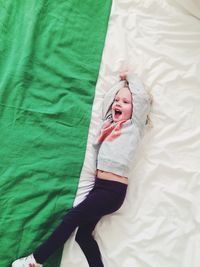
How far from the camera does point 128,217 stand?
1.08 meters

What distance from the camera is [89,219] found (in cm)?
103

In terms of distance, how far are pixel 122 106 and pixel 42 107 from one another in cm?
31

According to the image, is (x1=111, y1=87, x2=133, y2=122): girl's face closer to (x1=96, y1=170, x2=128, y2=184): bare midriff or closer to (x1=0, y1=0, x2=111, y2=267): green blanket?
(x1=0, y1=0, x2=111, y2=267): green blanket

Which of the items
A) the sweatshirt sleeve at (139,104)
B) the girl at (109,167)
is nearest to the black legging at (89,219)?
the girl at (109,167)

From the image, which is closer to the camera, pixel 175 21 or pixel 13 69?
pixel 13 69

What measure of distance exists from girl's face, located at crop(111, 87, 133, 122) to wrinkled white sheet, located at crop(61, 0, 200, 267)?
0.08m

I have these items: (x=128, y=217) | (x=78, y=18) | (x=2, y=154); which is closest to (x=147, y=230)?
(x=128, y=217)

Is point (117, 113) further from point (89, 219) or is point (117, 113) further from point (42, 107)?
point (89, 219)

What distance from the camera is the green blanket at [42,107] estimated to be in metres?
1.01

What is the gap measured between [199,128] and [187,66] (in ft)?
1.00

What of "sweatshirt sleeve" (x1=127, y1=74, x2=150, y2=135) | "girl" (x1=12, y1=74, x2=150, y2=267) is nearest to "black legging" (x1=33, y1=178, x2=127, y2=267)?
"girl" (x1=12, y1=74, x2=150, y2=267)

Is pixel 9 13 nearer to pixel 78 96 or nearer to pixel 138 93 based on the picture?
pixel 78 96

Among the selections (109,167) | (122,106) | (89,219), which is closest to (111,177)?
(109,167)

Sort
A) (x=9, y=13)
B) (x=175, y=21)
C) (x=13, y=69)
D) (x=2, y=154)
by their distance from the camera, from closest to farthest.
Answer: (x=2, y=154) → (x=13, y=69) → (x=9, y=13) → (x=175, y=21)
